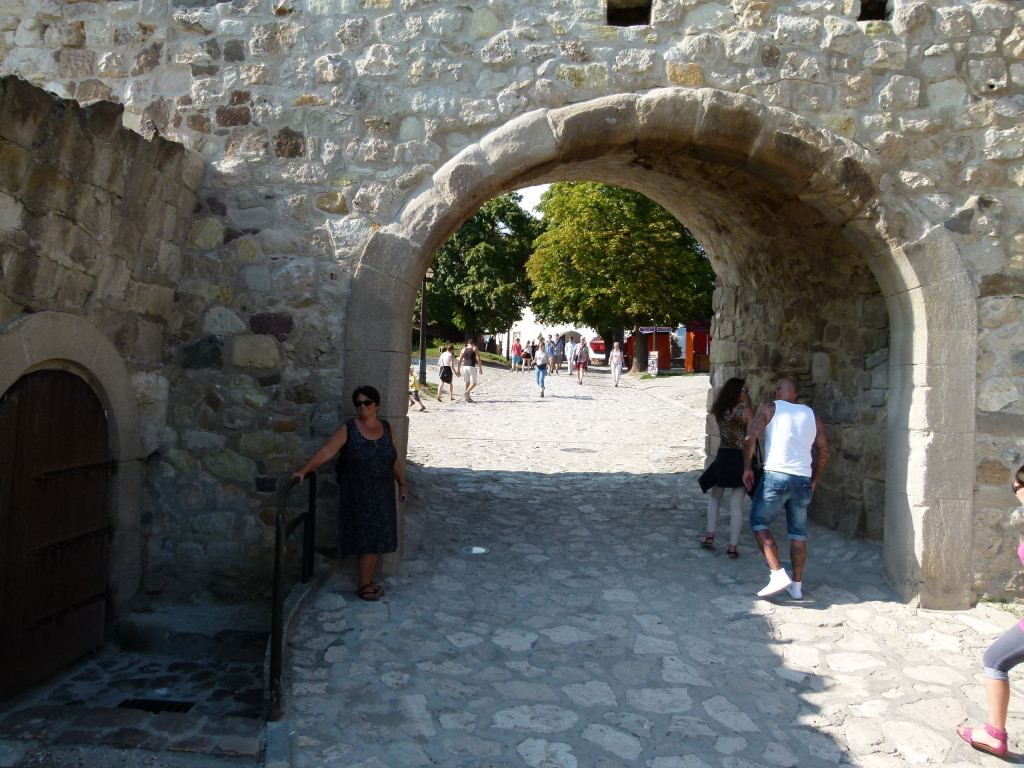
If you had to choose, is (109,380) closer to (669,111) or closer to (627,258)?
(669,111)

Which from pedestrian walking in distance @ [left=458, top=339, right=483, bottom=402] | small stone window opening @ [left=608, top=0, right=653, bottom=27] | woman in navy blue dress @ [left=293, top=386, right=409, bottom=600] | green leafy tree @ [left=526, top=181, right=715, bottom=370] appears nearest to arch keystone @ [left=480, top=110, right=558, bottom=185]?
small stone window opening @ [left=608, top=0, right=653, bottom=27]

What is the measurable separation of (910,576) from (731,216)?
329 centimetres

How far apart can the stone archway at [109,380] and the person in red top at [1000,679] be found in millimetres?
4379

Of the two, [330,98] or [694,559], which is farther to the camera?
[694,559]

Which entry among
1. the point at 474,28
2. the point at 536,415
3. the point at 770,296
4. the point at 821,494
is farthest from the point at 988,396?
the point at 536,415

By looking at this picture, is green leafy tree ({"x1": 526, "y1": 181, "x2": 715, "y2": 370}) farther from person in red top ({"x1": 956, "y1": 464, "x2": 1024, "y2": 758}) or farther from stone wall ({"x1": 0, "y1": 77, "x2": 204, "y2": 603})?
person in red top ({"x1": 956, "y1": 464, "x2": 1024, "y2": 758})

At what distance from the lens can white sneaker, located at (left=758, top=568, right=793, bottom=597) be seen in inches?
188

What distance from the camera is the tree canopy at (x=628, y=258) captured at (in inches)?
1016

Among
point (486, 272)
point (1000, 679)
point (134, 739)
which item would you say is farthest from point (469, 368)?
point (486, 272)

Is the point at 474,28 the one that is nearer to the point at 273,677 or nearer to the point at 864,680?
the point at 273,677

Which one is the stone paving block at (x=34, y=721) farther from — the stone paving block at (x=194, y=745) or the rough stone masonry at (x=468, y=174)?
the rough stone masonry at (x=468, y=174)

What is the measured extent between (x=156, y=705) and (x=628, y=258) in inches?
921

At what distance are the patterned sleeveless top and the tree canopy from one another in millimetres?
20460

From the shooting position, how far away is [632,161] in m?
5.89
